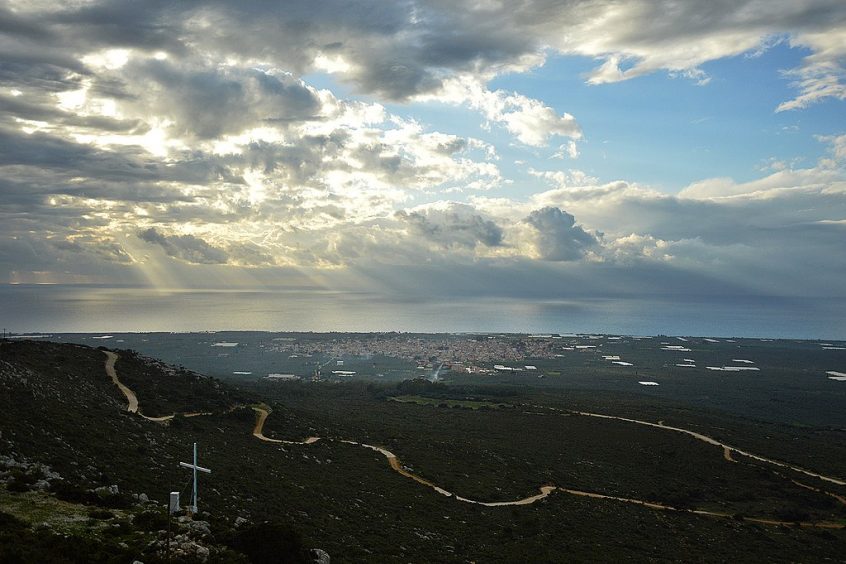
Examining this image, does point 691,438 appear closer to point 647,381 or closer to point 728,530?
point 728,530

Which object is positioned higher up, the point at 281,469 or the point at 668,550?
the point at 281,469

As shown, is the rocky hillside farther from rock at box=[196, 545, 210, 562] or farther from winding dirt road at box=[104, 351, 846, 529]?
winding dirt road at box=[104, 351, 846, 529]

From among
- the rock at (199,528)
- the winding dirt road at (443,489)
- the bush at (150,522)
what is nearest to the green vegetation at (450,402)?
the winding dirt road at (443,489)

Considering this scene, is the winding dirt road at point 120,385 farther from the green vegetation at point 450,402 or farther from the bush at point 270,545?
the green vegetation at point 450,402

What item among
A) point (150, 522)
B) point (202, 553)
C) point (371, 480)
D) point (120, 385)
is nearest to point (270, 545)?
point (202, 553)

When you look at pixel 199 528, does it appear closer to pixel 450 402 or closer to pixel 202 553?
pixel 202 553

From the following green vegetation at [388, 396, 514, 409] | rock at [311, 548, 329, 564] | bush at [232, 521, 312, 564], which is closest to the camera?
bush at [232, 521, 312, 564]

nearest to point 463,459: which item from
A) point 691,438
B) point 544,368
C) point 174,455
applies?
point 174,455

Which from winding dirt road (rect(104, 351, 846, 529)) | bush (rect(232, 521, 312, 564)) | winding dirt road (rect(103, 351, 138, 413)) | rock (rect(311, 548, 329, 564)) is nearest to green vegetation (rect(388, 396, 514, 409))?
winding dirt road (rect(104, 351, 846, 529))
